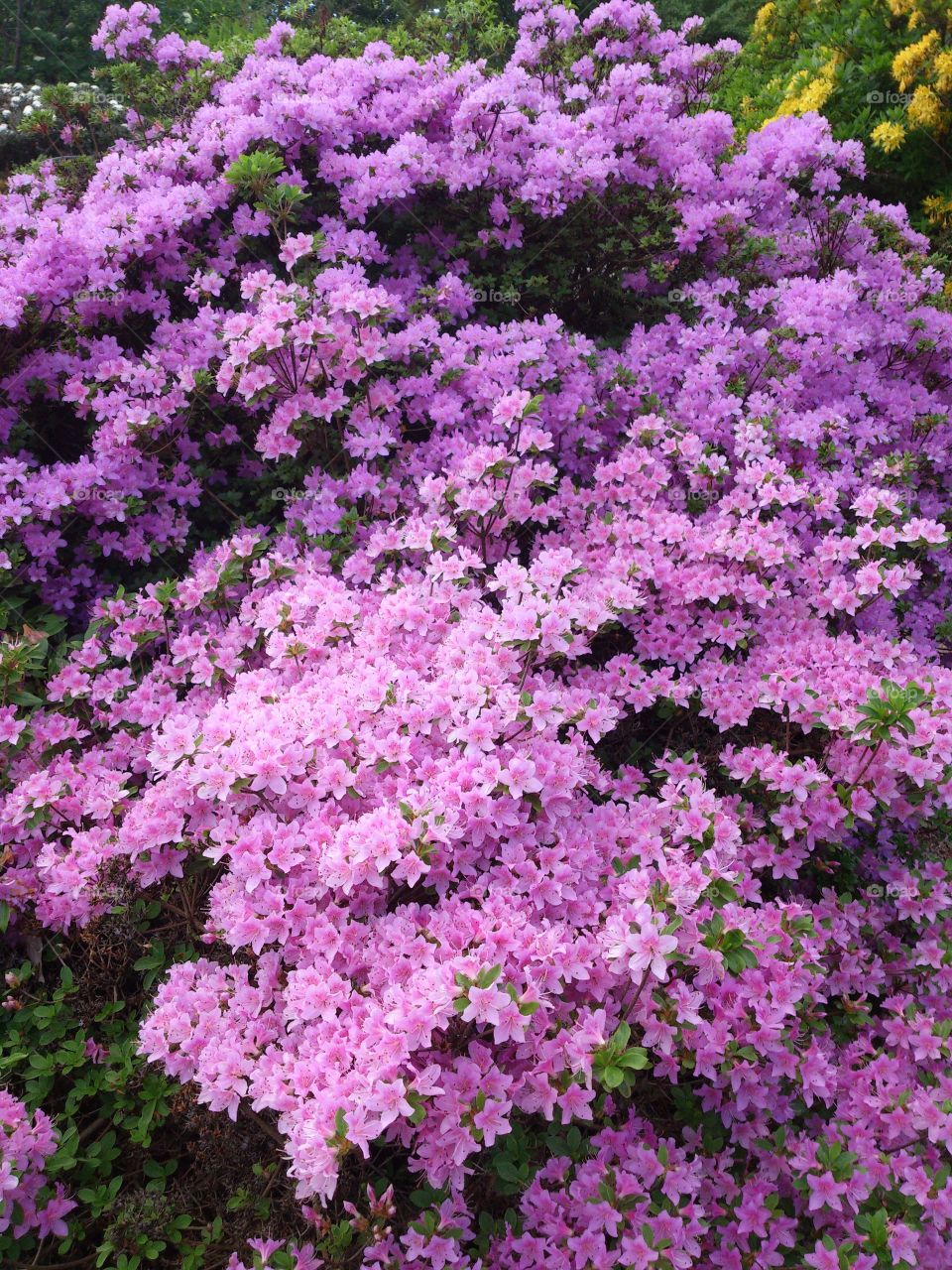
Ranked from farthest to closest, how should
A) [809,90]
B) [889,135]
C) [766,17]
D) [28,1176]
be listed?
1. [766,17]
2. [809,90]
3. [889,135]
4. [28,1176]

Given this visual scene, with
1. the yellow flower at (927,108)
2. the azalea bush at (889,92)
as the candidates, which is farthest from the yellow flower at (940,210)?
the yellow flower at (927,108)

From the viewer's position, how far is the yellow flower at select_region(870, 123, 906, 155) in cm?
605

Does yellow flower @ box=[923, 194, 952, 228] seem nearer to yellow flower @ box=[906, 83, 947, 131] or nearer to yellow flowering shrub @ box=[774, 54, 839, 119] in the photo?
yellow flower @ box=[906, 83, 947, 131]

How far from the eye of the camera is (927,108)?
19.1 feet

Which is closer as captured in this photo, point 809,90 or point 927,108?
point 927,108

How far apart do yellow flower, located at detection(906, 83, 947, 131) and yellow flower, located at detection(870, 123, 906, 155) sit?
0.39 ft

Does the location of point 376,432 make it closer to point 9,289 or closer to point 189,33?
point 9,289

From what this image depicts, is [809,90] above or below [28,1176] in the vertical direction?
above

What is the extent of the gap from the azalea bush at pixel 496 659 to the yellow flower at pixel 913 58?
1534 millimetres

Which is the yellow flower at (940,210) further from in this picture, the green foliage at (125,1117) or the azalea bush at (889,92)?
the green foliage at (125,1117)

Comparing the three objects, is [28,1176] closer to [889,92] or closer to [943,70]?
[943,70]

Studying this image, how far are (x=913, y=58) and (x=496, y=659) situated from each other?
5.94 metres

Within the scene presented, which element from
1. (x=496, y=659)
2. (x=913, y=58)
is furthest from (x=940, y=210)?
(x=496, y=659)

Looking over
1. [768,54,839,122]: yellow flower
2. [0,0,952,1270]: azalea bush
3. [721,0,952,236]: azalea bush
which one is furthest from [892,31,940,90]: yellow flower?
[0,0,952,1270]: azalea bush
